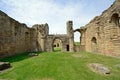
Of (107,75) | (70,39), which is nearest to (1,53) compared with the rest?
(107,75)

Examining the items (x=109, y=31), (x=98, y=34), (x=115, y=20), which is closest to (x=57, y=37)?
(x=98, y=34)

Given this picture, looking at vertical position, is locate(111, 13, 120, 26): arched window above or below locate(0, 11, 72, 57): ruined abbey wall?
above

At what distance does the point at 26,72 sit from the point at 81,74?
3178mm

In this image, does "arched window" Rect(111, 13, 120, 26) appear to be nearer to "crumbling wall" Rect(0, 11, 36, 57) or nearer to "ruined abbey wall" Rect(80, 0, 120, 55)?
"ruined abbey wall" Rect(80, 0, 120, 55)

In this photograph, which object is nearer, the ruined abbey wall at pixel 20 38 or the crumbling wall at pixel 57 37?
the ruined abbey wall at pixel 20 38

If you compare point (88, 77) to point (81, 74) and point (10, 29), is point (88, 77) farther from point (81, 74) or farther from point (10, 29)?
point (10, 29)

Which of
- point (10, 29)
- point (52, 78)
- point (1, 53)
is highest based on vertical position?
point (10, 29)

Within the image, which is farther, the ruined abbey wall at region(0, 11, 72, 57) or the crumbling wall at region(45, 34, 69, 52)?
the crumbling wall at region(45, 34, 69, 52)

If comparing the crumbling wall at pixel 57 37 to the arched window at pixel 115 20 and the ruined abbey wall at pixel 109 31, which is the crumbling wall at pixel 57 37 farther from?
the arched window at pixel 115 20

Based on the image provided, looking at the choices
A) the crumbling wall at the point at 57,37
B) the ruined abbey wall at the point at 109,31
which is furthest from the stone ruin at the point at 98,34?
the crumbling wall at the point at 57,37

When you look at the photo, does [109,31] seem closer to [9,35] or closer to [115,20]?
[115,20]

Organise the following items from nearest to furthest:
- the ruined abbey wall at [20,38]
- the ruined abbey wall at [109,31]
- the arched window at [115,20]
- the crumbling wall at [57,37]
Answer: the ruined abbey wall at [109,31]
the ruined abbey wall at [20,38]
the arched window at [115,20]
the crumbling wall at [57,37]

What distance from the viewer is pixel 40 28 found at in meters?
28.1

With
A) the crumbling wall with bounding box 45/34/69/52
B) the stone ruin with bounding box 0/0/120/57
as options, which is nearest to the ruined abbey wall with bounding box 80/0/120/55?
the stone ruin with bounding box 0/0/120/57
